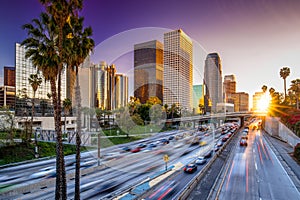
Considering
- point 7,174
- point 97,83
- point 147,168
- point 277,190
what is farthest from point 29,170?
point 97,83

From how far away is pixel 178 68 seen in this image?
287ft

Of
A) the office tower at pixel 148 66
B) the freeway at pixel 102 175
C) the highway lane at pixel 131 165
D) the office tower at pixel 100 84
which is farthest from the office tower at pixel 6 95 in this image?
the highway lane at pixel 131 165

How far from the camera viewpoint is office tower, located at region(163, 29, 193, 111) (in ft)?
274

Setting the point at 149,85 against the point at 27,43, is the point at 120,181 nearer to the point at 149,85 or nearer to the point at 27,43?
the point at 27,43

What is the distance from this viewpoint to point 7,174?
69.7ft

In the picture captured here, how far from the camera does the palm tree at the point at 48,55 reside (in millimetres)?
12008

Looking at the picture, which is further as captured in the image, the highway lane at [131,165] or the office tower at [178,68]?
the office tower at [178,68]

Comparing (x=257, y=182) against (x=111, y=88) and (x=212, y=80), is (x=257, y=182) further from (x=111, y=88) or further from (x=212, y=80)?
(x=111, y=88)

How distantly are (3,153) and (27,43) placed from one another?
76.5 ft

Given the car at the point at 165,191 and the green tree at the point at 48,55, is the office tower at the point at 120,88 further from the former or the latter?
the green tree at the point at 48,55

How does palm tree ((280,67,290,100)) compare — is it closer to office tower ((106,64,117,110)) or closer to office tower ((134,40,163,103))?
office tower ((134,40,163,103))

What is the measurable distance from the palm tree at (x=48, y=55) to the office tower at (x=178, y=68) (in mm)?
68664

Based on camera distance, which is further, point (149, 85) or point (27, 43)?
point (149, 85)

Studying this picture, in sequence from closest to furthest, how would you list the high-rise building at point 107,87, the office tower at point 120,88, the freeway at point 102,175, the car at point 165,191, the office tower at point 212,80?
the car at point 165,191 → the freeway at point 102,175 → the office tower at point 212,80 → the high-rise building at point 107,87 → the office tower at point 120,88
